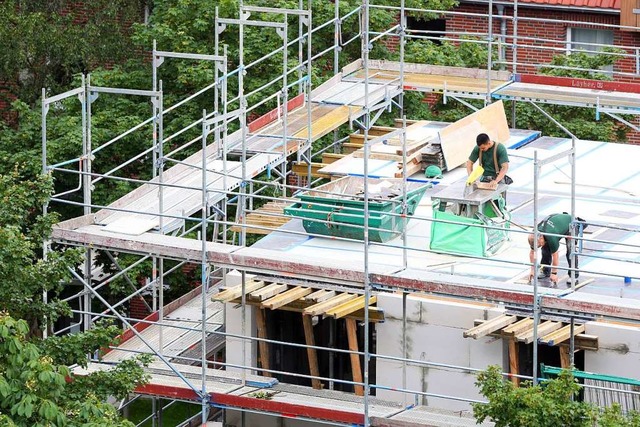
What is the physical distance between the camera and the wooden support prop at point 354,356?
111ft

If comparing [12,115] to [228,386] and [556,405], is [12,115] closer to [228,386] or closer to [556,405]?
[228,386]

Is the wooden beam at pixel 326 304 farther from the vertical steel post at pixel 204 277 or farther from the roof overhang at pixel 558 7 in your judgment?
the roof overhang at pixel 558 7

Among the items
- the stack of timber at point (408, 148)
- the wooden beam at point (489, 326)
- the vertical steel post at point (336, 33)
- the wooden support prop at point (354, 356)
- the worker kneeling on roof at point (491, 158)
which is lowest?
Answer: the wooden support prop at point (354, 356)

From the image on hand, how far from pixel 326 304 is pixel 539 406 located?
21.7ft

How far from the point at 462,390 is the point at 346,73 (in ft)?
38.6

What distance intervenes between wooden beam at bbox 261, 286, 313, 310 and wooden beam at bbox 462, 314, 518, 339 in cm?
313

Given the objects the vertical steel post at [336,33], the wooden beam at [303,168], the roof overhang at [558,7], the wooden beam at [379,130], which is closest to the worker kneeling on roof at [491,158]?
the wooden beam at [303,168]

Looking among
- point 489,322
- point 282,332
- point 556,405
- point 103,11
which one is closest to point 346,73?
point 103,11

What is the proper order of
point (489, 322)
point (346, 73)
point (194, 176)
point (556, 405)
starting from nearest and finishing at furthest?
point (556, 405), point (489, 322), point (194, 176), point (346, 73)

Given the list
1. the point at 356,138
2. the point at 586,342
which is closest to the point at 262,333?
the point at 586,342

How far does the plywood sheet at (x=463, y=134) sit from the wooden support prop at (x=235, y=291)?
549 cm

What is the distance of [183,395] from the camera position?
33.8m

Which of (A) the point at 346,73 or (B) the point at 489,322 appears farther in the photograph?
(A) the point at 346,73

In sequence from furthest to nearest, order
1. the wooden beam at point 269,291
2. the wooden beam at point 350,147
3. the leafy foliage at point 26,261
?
1. the wooden beam at point 350,147
2. the wooden beam at point 269,291
3. the leafy foliage at point 26,261
